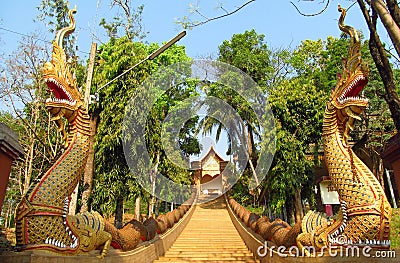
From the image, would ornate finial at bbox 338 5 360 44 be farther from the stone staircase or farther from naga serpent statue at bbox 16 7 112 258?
the stone staircase

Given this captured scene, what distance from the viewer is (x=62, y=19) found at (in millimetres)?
11797

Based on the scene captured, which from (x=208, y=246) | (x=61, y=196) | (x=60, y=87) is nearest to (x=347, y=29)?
(x=60, y=87)

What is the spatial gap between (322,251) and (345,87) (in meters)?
2.18

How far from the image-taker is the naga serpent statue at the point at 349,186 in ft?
12.7

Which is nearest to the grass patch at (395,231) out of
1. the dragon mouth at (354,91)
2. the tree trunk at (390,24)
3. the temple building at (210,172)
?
the dragon mouth at (354,91)

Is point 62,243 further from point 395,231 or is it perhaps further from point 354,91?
point 395,231

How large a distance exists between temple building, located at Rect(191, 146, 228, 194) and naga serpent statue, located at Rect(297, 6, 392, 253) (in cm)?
2212

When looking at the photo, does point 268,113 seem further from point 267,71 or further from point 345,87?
point 345,87

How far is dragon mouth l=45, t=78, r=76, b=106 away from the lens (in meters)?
4.56

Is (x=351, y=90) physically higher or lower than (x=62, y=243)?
higher

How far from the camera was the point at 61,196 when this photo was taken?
4.25m

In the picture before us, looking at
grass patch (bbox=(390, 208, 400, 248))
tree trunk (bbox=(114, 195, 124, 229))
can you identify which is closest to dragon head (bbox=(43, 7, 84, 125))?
tree trunk (bbox=(114, 195, 124, 229))

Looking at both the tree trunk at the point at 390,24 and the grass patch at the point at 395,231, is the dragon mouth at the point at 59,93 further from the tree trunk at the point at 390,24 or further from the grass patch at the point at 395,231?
the grass patch at the point at 395,231

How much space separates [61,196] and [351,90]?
13.5 ft
